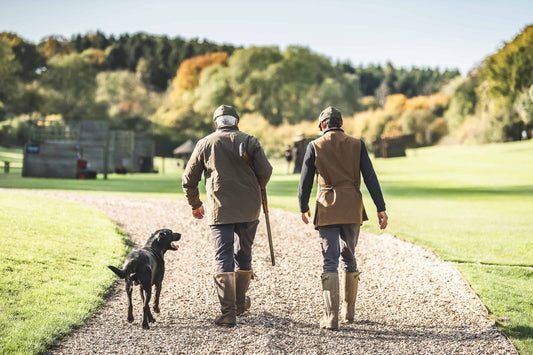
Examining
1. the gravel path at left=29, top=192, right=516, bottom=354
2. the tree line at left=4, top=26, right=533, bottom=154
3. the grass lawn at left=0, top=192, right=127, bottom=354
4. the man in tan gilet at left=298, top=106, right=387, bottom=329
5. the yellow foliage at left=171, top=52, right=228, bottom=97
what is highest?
the yellow foliage at left=171, top=52, right=228, bottom=97

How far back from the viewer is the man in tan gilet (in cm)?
524

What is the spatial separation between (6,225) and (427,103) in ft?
255

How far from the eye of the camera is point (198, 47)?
101 meters

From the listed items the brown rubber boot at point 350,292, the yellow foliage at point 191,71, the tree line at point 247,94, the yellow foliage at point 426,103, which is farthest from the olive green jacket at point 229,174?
the yellow foliage at point 191,71

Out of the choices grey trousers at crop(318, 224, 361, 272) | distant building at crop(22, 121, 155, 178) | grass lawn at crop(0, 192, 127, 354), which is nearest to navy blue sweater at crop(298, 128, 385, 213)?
grey trousers at crop(318, 224, 361, 272)

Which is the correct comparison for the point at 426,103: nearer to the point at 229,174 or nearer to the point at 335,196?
the point at 335,196

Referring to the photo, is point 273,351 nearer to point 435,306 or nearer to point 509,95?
point 435,306

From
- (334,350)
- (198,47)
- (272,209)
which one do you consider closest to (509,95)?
(272,209)

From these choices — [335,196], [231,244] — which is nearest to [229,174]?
[231,244]

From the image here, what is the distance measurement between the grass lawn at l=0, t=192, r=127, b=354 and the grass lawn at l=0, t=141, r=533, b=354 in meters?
4.47

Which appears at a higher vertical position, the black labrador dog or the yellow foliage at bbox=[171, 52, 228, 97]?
the yellow foliage at bbox=[171, 52, 228, 97]

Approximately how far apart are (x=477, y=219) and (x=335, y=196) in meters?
10.3

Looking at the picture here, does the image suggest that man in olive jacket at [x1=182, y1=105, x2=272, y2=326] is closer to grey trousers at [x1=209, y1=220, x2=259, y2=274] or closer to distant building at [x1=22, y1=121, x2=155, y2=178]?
grey trousers at [x1=209, y1=220, x2=259, y2=274]

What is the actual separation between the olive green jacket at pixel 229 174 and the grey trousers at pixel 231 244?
0.34 feet
